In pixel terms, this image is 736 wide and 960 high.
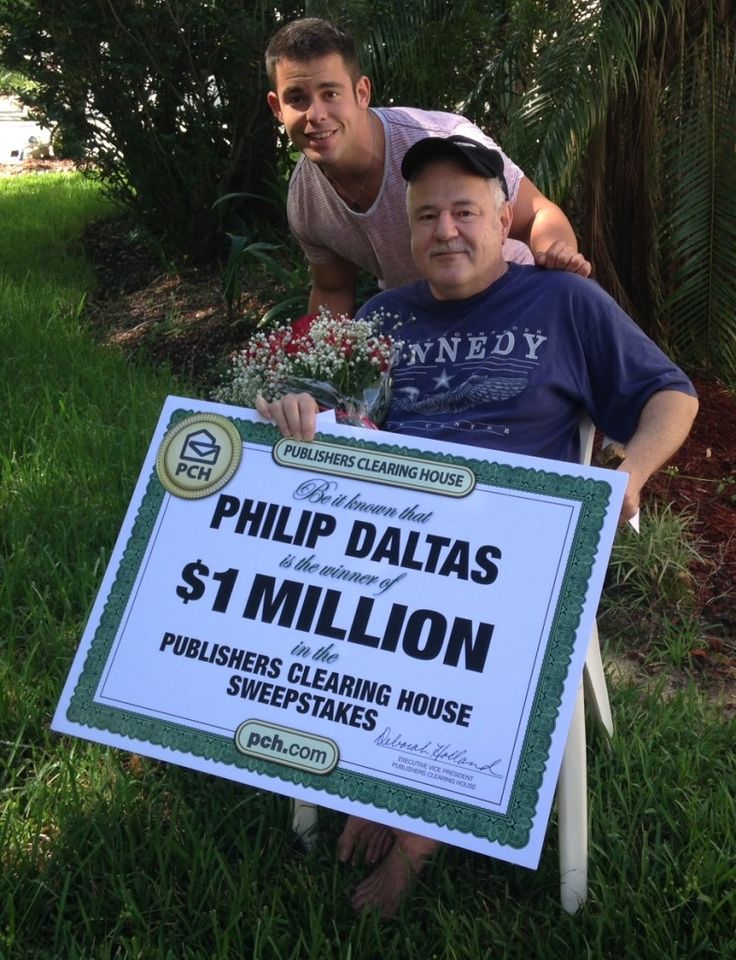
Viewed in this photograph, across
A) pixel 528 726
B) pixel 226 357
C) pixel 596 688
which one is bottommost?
pixel 226 357

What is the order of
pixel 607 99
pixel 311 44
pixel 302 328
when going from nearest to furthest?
pixel 302 328 → pixel 311 44 → pixel 607 99

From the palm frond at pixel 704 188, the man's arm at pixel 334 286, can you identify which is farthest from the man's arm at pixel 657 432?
the palm frond at pixel 704 188

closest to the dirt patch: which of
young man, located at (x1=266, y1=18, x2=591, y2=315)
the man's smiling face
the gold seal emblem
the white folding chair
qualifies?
the white folding chair

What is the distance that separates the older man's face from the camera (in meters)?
2.27

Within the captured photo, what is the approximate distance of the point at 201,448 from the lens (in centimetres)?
211

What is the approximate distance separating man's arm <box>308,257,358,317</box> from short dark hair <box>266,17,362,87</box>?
57cm

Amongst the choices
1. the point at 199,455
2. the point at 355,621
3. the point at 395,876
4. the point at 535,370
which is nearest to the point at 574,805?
the point at 395,876

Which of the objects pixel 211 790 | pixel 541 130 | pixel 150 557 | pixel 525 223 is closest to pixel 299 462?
pixel 150 557

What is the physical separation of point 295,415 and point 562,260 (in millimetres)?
748

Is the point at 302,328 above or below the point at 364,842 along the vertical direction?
above

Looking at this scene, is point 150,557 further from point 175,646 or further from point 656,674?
point 656,674

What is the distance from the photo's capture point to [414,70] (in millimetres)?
4742

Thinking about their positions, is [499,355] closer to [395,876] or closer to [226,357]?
[395,876]

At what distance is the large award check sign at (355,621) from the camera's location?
1.78 metres
